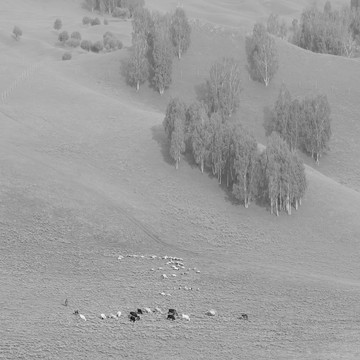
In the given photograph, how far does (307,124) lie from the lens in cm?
10225

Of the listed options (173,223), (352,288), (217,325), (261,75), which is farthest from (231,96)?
(217,325)

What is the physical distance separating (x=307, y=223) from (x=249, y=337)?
28753 millimetres

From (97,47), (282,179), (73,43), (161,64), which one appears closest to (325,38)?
(161,64)

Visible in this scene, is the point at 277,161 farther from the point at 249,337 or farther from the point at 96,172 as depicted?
the point at 249,337

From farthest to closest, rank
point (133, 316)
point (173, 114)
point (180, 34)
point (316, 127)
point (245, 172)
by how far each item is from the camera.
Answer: point (180, 34), point (316, 127), point (173, 114), point (245, 172), point (133, 316)

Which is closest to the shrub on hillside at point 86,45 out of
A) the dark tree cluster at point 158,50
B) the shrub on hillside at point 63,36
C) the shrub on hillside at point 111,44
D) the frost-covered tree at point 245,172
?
the shrub on hillside at point 111,44

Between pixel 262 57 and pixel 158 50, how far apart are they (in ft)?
65.7

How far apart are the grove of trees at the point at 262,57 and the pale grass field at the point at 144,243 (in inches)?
479

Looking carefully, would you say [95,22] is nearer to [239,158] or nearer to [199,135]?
[199,135]

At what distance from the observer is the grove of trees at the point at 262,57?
120m

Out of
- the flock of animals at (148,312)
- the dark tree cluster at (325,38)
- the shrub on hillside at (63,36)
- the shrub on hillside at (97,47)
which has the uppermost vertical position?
the dark tree cluster at (325,38)

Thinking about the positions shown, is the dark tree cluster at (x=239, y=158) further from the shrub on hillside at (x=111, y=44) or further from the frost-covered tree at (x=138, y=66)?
the shrub on hillside at (x=111, y=44)

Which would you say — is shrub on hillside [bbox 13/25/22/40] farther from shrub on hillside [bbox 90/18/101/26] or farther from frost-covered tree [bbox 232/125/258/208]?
frost-covered tree [bbox 232/125/258/208]

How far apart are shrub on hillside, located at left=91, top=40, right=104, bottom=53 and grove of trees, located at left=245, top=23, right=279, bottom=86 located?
149ft
